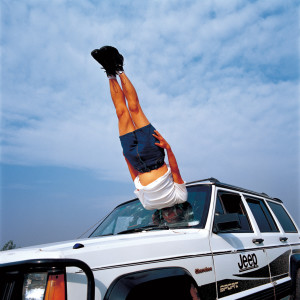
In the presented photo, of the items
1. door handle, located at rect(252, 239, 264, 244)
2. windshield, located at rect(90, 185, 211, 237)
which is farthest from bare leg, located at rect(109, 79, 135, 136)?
door handle, located at rect(252, 239, 264, 244)

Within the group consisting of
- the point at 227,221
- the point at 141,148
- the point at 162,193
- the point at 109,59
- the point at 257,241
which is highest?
the point at 109,59

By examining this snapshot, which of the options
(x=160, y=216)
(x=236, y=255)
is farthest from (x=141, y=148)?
(x=236, y=255)

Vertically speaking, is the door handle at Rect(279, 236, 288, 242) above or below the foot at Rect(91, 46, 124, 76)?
below

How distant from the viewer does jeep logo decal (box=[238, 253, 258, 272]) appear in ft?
9.53

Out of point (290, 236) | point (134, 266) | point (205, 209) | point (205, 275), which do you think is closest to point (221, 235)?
point (205, 209)

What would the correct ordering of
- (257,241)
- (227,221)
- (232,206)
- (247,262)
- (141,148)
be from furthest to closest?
1. (141,148)
2. (232,206)
3. (257,241)
4. (247,262)
5. (227,221)

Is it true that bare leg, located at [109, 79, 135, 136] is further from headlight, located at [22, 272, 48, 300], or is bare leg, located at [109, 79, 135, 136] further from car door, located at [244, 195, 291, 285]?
headlight, located at [22, 272, 48, 300]

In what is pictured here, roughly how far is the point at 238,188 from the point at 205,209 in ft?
3.33

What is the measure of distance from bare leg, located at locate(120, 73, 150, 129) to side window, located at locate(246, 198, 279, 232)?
1.87 metres

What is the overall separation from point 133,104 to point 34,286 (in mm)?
2764

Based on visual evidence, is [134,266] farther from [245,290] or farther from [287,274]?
[287,274]

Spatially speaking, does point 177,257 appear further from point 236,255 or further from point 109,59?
point 109,59

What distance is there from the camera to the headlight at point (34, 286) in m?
1.52

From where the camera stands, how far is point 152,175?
3.63 meters
